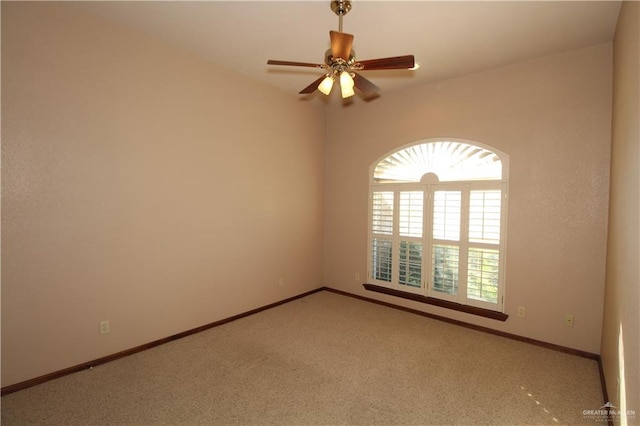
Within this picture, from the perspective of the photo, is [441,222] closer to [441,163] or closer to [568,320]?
[441,163]

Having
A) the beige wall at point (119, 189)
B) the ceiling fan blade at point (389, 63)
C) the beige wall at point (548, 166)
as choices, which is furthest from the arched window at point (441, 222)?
the ceiling fan blade at point (389, 63)

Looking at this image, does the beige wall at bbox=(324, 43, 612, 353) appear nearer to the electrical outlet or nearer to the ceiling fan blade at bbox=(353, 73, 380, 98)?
the electrical outlet

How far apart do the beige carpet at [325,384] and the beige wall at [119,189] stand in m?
0.39

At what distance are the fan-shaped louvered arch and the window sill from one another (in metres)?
1.51

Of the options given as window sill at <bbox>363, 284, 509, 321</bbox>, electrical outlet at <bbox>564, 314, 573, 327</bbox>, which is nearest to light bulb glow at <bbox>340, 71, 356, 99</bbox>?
window sill at <bbox>363, 284, 509, 321</bbox>

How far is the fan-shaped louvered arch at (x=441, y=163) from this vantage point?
358cm

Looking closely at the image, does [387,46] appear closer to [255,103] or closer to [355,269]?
[255,103]

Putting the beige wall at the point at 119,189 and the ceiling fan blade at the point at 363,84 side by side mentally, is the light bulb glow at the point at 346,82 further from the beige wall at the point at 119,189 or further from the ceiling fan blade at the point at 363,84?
the beige wall at the point at 119,189

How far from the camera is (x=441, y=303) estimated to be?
3852 mm

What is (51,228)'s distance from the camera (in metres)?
2.47

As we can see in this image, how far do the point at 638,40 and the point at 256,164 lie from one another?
3499 millimetres

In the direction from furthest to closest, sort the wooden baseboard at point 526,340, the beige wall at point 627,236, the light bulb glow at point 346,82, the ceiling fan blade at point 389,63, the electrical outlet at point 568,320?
the electrical outlet at point 568,320
the wooden baseboard at point 526,340
the light bulb glow at point 346,82
the ceiling fan blade at point 389,63
the beige wall at point 627,236

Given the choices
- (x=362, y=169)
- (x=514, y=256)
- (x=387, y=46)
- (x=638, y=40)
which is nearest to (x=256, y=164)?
(x=362, y=169)

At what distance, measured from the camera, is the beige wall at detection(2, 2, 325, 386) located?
235 cm
